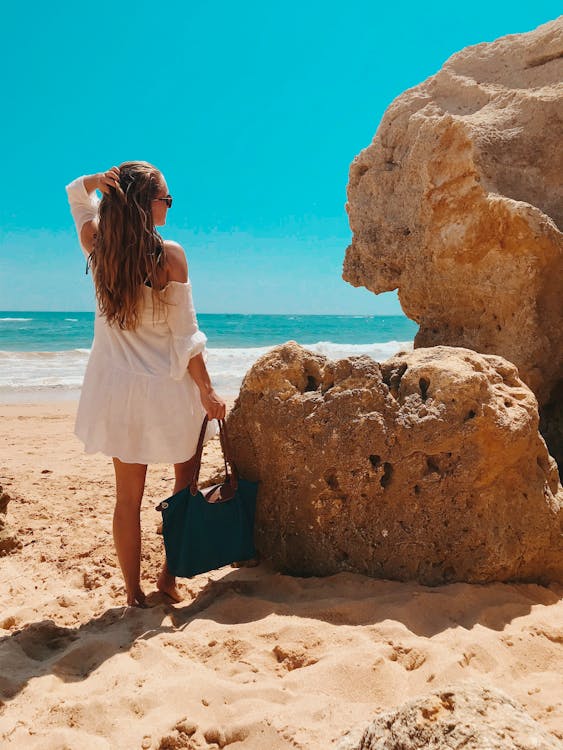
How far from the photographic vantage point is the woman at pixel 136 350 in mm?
3051

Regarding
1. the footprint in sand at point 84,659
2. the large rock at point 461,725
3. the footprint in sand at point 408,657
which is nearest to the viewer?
the large rock at point 461,725

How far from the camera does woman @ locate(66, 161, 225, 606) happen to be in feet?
10.0

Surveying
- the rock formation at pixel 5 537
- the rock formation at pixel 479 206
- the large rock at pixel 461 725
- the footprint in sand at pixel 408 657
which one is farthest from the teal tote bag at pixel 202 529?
the rock formation at pixel 479 206

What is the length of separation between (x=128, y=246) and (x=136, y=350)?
519mm

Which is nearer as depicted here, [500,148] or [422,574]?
[422,574]

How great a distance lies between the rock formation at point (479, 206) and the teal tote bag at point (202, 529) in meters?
2.27

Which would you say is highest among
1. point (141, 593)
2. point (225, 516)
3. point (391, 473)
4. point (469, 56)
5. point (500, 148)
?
point (469, 56)

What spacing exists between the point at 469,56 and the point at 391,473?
3.74 metres

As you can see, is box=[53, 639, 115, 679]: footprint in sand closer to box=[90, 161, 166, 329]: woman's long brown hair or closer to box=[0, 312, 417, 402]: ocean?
box=[90, 161, 166, 329]: woman's long brown hair

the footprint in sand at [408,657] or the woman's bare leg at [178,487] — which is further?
the woman's bare leg at [178,487]

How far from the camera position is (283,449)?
3.44 m

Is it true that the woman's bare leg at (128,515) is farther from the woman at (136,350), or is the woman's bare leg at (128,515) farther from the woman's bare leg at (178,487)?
the woman's bare leg at (178,487)

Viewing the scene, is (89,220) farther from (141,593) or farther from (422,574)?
(422,574)

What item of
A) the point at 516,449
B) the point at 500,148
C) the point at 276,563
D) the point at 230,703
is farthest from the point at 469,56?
the point at 230,703
